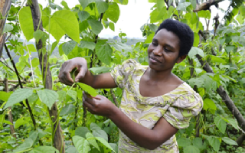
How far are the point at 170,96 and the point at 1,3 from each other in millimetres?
730

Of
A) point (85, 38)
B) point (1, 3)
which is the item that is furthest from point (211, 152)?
point (1, 3)

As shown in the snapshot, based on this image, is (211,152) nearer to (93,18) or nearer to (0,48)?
(93,18)

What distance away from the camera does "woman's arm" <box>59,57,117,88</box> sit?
68 cm

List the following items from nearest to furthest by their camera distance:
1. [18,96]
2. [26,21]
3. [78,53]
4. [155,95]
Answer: [18,96] < [26,21] < [155,95] < [78,53]

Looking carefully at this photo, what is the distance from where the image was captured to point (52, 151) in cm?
54

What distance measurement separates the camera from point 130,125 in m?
0.71

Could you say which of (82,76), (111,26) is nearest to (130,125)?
(82,76)

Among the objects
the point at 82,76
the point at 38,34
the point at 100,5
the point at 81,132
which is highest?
the point at 100,5

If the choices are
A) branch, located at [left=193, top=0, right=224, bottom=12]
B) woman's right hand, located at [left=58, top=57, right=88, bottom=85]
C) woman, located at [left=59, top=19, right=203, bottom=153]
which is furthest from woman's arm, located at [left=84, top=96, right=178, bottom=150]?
branch, located at [left=193, top=0, right=224, bottom=12]

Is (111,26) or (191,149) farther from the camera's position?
(191,149)

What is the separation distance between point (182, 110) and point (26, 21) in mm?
717

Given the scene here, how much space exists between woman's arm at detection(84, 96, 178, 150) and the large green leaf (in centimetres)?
24

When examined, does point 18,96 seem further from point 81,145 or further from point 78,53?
point 78,53

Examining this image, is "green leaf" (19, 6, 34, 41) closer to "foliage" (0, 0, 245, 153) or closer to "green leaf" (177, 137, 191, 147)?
"foliage" (0, 0, 245, 153)
